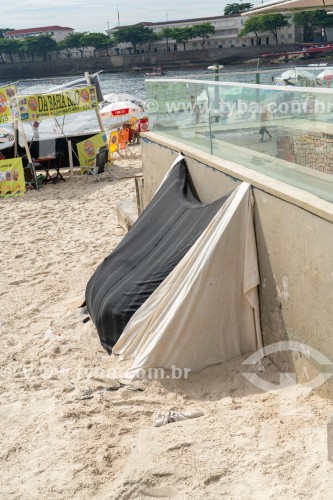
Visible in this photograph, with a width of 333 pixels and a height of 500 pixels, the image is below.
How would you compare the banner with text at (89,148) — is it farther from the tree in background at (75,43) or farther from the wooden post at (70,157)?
the tree in background at (75,43)

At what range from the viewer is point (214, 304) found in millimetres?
5816

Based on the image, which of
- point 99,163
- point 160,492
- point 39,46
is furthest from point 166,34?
point 160,492

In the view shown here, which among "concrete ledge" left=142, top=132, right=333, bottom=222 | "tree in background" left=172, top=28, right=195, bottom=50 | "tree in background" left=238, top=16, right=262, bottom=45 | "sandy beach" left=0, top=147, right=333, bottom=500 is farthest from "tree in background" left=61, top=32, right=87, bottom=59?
"sandy beach" left=0, top=147, right=333, bottom=500

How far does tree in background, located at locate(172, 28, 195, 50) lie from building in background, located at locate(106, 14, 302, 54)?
3.30 metres

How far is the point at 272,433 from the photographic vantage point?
4.41m

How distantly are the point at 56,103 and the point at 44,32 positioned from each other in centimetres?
14063

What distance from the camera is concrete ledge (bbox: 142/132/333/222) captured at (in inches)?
183

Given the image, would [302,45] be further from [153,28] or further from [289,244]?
[289,244]

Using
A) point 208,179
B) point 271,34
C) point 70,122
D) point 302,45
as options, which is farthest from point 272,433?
point 271,34

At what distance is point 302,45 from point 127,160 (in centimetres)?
8196

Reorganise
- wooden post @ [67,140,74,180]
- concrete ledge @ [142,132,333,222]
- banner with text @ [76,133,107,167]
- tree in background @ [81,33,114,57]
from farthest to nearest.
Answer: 1. tree in background @ [81,33,114,57]
2. banner with text @ [76,133,107,167]
3. wooden post @ [67,140,74,180]
4. concrete ledge @ [142,132,333,222]

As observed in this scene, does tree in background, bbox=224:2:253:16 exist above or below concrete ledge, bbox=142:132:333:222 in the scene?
above

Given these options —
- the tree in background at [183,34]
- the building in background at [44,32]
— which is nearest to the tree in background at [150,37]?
the tree in background at [183,34]

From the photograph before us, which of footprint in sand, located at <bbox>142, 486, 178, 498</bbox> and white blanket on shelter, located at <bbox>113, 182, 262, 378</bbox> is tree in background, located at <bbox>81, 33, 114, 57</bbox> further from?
footprint in sand, located at <bbox>142, 486, 178, 498</bbox>
